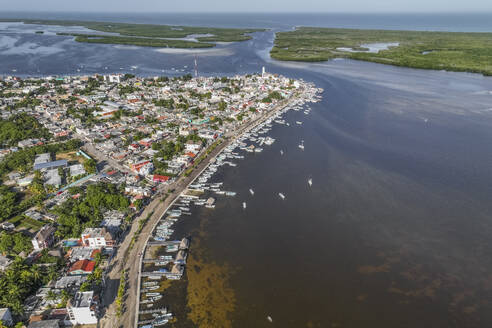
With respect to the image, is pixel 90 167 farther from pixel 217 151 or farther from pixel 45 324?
pixel 45 324

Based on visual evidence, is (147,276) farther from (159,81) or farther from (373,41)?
(373,41)

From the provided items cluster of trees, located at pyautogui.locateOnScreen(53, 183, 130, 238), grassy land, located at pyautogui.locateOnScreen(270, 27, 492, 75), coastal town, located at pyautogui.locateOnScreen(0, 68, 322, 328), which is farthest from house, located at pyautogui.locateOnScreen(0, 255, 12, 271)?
grassy land, located at pyautogui.locateOnScreen(270, 27, 492, 75)

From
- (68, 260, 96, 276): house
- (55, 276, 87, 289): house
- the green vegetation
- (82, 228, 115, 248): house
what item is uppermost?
(82, 228, 115, 248): house

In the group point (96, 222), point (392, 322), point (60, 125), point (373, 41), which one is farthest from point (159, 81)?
point (373, 41)

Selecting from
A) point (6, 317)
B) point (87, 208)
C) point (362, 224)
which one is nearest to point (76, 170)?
point (87, 208)

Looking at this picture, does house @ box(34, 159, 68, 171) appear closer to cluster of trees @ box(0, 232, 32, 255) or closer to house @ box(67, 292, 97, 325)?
cluster of trees @ box(0, 232, 32, 255)

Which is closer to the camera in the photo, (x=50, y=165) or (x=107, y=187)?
(x=107, y=187)
